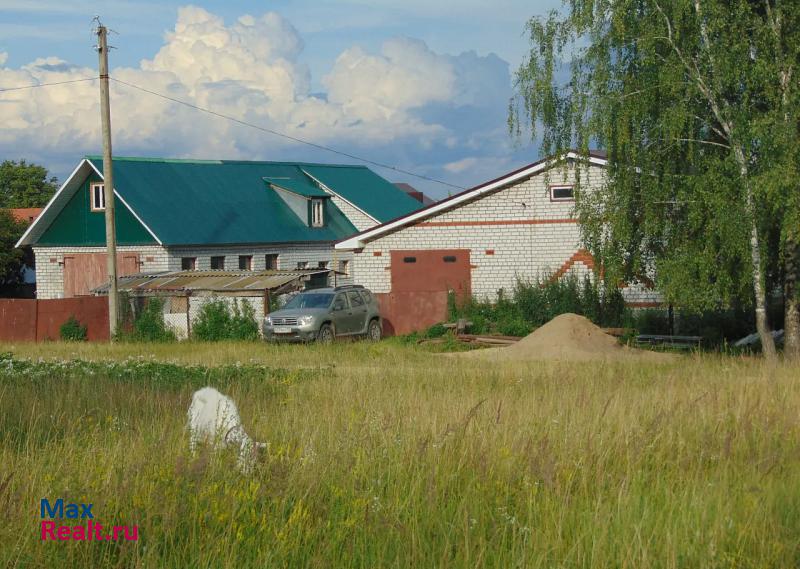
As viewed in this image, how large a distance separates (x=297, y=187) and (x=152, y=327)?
19473 mm

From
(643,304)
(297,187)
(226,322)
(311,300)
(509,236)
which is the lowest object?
(226,322)

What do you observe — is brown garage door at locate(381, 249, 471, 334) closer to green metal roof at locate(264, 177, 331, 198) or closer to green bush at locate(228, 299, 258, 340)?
green bush at locate(228, 299, 258, 340)

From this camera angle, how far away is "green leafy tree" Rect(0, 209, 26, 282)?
4791cm

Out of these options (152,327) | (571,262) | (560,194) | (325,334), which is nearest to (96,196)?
(152,327)

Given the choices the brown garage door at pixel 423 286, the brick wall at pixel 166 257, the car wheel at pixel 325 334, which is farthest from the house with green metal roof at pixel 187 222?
the car wheel at pixel 325 334

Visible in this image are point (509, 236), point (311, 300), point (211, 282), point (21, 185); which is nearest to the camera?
point (311, 300)

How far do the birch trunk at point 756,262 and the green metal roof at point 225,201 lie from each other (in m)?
26.6

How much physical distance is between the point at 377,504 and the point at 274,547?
829mm

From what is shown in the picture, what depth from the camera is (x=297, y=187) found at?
50219 millimetres

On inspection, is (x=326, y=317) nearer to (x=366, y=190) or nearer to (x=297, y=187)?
(x=297, y=187)

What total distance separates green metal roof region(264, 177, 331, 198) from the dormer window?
0.38 meters

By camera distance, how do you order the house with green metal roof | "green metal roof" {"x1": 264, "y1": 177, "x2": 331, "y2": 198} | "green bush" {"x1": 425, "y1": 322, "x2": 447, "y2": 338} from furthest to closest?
1. "green metal roof" {"x1": 264, "y1": 177, "x2": 331, "y2": 198}
2. the house with green metal roof
3. "green bush" {"x1": 425, "y1": 322, "x2": 447, "y2": 338}

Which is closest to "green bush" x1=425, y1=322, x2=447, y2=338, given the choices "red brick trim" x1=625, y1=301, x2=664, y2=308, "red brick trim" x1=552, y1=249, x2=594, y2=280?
"red brick trim" x1=552, y1=249, x2=594, y2=280

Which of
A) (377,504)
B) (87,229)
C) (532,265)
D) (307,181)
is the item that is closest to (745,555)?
(377,504)
